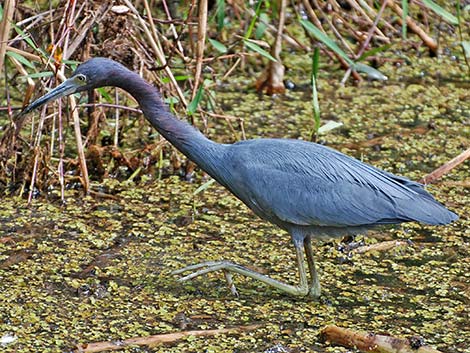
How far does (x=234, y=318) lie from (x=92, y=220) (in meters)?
1.19

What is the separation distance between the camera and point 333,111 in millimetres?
5988

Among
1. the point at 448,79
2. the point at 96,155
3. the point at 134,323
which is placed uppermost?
the point at 448,79

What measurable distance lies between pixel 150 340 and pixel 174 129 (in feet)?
2.94

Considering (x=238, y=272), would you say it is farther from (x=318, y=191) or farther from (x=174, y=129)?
(x=174, y=129)

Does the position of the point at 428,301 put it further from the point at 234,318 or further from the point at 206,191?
the point at 206,191

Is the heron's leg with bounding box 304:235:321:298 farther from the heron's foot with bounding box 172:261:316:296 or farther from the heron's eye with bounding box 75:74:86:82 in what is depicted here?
the heron's eye with bounding box 75:74:86:82

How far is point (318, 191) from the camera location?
12.5 feet

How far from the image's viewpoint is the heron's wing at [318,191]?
3.78 metres

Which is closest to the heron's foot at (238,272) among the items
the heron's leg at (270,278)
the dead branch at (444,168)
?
the heron's leg at (270,278)

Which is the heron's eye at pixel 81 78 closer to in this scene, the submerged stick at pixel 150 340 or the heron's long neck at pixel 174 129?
the heron's long neck at pixel 174 129

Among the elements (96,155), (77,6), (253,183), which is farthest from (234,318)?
(77,6)

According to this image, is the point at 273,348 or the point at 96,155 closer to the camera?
the point at 273,348

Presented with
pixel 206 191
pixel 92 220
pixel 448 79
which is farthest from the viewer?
pixel 448 79

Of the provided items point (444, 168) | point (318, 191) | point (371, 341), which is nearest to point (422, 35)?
point (444, 168)
